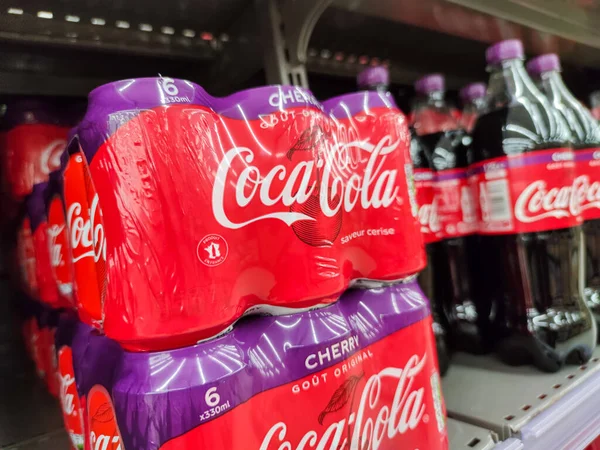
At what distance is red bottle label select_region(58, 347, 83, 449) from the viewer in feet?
2.21

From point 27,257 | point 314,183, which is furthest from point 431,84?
point 27,257

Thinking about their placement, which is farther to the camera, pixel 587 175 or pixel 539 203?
pixel 587 175

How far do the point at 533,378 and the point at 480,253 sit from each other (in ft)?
0.93

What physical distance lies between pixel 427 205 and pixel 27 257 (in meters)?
0.82

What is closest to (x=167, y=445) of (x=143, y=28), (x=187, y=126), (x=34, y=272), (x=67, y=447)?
(x=187, y=126)

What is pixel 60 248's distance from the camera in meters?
0.75

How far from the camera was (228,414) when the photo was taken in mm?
475

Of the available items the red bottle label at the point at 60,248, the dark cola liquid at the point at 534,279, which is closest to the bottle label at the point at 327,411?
the red bottle label at the point at 60,248

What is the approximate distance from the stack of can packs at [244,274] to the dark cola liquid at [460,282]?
0.35m

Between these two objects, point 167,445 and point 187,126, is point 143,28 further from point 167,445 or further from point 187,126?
point 167,445

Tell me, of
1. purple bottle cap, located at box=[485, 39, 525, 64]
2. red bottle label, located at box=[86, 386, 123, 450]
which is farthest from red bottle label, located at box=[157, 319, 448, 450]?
purple bottle cap, located at box=[485, 39, 525, 64]

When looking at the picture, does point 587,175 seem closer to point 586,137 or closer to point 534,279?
point 586,137

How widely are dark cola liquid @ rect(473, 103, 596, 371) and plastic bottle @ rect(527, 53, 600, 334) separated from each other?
14cm

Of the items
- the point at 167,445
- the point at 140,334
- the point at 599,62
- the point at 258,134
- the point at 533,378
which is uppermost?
the point at 599,62
